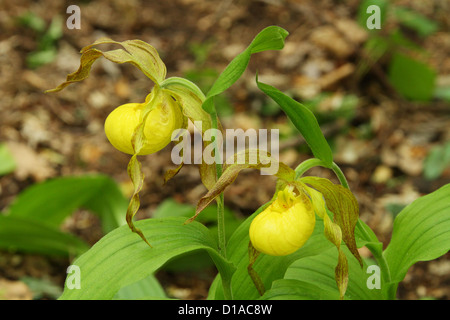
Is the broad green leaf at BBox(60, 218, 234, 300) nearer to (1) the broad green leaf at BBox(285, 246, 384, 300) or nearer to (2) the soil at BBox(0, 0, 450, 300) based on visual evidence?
(1) the broad green leaf at BBox(285, 246, 384, 300)

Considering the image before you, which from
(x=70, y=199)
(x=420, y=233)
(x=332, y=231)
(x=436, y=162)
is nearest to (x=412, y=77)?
(x=436, y=162)

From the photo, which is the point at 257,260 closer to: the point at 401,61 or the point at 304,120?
the point at 304,120

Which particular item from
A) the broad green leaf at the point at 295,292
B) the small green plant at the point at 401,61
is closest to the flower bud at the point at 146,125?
the broad green leaf at the point at 295,292

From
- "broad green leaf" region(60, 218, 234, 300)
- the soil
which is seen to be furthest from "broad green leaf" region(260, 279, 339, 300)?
the soil

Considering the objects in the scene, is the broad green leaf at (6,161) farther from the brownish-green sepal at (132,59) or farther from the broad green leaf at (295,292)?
→ the broad green leaf at (295,292)

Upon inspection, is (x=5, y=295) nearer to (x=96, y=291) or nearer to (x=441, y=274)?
(x=96, y=291)

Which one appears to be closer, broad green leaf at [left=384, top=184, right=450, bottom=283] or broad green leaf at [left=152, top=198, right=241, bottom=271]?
broad green leaf at [left=384, top=184, right=450, bottom=283]
